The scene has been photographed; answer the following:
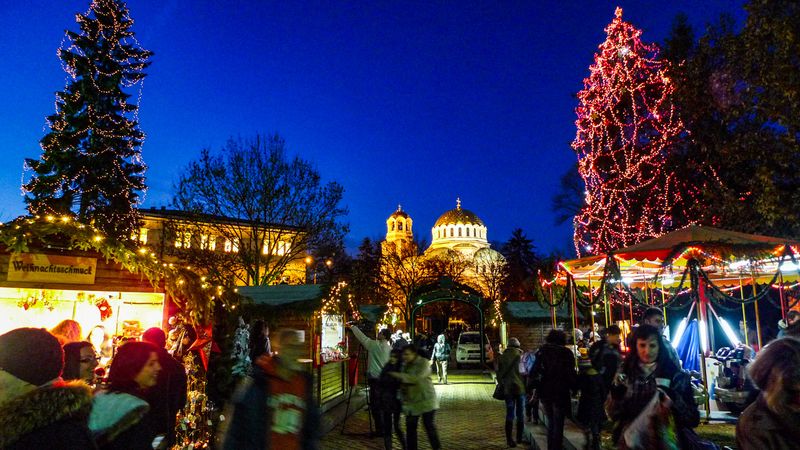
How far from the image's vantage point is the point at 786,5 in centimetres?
1331

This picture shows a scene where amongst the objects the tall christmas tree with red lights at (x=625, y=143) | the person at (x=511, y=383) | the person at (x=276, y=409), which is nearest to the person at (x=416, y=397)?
the person at (x=511, y=383)

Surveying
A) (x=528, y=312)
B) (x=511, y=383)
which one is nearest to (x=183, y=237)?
(x=528, y=312)

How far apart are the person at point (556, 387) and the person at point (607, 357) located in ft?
1.84

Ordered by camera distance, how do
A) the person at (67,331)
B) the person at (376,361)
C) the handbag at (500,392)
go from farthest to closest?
the person at (376,361) → the handbag at (500,392) → the person at (67,331)

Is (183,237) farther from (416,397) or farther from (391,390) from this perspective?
(416,397)

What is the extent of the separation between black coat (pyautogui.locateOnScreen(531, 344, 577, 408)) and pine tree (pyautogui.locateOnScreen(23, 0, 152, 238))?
82.0 feet

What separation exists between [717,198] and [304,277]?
3210 cm

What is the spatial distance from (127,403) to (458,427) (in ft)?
28.2

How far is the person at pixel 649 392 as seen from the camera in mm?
3357

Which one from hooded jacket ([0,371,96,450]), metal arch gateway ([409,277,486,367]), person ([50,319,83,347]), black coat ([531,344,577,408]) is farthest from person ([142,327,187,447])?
metal arch gateway ([409,277,486,367])

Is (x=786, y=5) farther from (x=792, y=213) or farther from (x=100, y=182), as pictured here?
(x=100, y=182)

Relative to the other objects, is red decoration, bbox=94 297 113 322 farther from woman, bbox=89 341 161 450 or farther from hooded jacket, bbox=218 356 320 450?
hooded jacket, bbox=218 356 320 450

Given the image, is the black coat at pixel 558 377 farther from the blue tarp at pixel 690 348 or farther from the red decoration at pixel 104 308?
the red decoration at pixel 104 308

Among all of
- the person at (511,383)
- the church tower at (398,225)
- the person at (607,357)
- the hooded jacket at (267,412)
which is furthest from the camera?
the church tower at (398,225)
